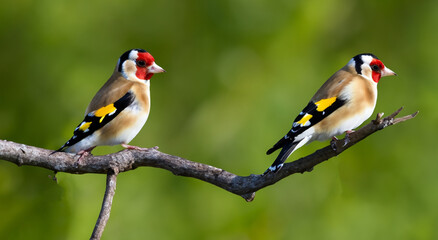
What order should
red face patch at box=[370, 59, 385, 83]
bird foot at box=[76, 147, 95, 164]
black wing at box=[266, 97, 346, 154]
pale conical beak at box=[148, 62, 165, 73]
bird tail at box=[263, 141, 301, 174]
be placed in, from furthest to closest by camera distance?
pale conical beak at box=[148, 62, 165, 73] < red face patch at box=[370, 59, 385, 83] < bird foot at box=[76, 147, 95, 164] < black wing at box=[266, 97, 346, 154] < bird tail at box=[263, 141, 301, 174]

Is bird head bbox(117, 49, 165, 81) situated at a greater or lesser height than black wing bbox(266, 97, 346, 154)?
greater

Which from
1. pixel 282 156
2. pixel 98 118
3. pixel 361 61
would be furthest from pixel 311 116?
pixel 98 118

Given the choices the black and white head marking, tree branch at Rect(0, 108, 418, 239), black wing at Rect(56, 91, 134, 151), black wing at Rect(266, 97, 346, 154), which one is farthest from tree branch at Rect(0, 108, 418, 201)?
the black and white head marking

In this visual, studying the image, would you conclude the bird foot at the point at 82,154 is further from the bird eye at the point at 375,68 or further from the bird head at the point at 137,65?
the bird eye at the point at 375,68

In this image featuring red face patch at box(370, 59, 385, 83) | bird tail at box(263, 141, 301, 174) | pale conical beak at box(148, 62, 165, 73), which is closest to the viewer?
bird tail at box(263, 141, 301, 174)

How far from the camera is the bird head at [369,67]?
4309 millimetres

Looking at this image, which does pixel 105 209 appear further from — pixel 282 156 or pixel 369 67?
pixel 369 67

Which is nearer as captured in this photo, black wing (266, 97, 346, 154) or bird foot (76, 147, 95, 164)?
black wing (266, 97, 346, 154)

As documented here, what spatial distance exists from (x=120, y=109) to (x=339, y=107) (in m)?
1.47

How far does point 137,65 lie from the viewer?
450 centimetres

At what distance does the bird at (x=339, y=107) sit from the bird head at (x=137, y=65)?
1104mm

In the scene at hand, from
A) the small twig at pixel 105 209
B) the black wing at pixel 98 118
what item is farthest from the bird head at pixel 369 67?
the small twig at pixel 105 209

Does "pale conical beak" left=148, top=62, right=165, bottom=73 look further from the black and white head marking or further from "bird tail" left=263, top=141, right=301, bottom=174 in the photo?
the black and white head marking

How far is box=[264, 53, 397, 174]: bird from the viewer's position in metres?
3.96
